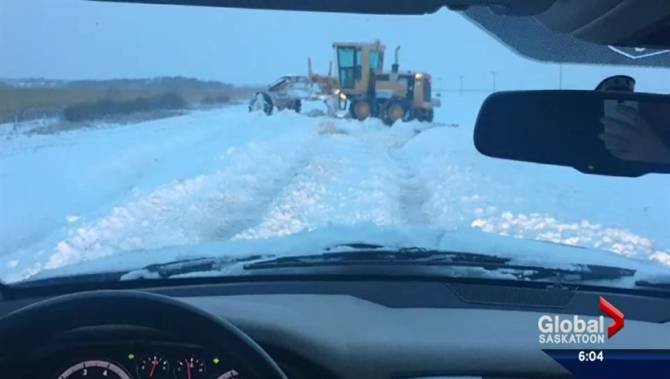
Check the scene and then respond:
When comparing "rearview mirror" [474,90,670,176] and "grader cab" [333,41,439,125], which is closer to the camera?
"rearview mirror" [474,90,670,176]

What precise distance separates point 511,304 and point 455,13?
3.93ft

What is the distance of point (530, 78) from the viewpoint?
4.07 m

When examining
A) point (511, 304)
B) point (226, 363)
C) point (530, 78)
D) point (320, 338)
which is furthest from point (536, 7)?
point (226, 363)

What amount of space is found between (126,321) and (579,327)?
1.95 meters

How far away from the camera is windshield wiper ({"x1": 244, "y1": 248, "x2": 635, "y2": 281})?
13.1 feet

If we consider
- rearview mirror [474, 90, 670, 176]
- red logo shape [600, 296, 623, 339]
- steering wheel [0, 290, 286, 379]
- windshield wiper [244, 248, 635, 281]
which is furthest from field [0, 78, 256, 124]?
red logo shape [600, 296, 623, 339]

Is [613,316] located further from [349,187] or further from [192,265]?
[192,265]

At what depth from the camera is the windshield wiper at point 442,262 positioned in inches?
157

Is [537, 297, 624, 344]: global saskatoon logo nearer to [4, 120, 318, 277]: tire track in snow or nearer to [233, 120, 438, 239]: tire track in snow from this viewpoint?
[233, 120, 438, 239]: tire track in snow

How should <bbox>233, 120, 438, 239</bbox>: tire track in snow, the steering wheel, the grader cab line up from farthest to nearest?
<bbox>233, 120, 438, 239</bbox>: tire track in snow
the grader cab
the steering wheel

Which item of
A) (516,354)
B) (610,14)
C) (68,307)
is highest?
(610,14)

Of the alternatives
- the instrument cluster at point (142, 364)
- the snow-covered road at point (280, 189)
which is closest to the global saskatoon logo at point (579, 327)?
the snow-covered road at point (280, 189)

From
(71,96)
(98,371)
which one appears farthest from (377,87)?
(98,371)

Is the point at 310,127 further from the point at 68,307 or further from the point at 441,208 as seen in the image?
the point at 68,307
